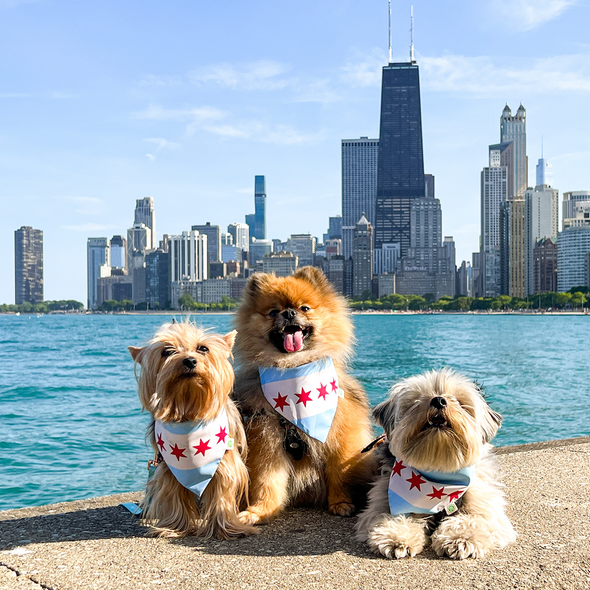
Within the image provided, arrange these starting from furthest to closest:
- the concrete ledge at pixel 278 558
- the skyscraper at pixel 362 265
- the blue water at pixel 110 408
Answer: the skyscraper at pixel 362 265
the blue water at pixel 110 408
the concrete ledge at pixel 278 558

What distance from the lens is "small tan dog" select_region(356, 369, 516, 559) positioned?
331cm

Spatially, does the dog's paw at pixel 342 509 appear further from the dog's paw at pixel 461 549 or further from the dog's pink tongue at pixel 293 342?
the dog's pink tongue at pixel 293 342

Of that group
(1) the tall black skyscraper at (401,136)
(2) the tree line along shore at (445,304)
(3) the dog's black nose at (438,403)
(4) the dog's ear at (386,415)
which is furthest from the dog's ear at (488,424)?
(1) the tall black skyscraper at (401,136)

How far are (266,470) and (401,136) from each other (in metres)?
197

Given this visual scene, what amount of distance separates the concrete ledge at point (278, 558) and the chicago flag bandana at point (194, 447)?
369mm

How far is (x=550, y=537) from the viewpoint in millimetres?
3732

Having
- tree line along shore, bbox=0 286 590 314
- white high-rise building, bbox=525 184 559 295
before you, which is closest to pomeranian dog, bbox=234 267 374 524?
tree line along shore, bbox=0 286 590 314

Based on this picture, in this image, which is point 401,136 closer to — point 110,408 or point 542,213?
point 542,213

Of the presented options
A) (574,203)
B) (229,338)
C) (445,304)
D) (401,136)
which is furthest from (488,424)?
(401,136)

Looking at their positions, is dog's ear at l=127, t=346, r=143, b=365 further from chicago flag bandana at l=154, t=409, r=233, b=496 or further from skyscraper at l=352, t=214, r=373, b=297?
skyscraper at l=352, t=214, r=373, b=297

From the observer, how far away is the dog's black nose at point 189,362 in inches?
136

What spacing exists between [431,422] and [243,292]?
1.51m

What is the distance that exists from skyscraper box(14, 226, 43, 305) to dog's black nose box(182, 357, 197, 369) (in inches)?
7737

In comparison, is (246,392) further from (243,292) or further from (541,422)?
(541,422)
